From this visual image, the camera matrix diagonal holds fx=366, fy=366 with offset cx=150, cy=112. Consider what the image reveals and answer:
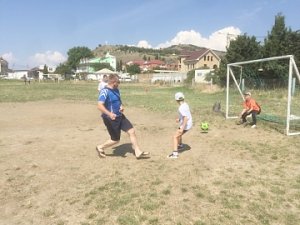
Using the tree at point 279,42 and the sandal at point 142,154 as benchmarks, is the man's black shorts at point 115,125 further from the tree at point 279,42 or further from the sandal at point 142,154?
the tree at point 279,42

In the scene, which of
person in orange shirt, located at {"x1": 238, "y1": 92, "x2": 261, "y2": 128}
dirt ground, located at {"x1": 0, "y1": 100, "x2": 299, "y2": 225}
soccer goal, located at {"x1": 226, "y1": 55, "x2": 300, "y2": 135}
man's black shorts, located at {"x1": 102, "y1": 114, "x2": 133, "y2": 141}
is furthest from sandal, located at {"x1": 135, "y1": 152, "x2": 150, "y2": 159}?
person in orange shirt, located at {"x1": 238, "y1": 92, "x2": 261, "y2": 128}

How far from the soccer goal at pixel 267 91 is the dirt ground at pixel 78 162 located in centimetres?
195

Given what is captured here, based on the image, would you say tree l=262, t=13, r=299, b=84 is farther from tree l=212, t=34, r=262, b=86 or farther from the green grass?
the green grass

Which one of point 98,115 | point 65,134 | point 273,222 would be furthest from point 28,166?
point 98,115

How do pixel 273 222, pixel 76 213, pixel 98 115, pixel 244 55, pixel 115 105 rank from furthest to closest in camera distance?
pixel 244 55 < pixel 98 115 < pixel 115 105 < pixel 76 213 < pixel 273 222

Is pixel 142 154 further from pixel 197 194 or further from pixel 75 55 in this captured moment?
pixel 75 55

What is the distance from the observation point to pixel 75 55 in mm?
136875

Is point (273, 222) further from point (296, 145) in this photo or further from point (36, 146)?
point (36, 146)

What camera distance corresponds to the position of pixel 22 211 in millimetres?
4961

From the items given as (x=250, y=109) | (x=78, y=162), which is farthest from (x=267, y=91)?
(x=78, y=162)

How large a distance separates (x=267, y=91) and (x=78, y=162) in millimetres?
20707

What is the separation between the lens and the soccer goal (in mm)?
12597

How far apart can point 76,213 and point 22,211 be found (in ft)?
2.55

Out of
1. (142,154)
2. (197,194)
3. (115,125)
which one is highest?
(115,125)
